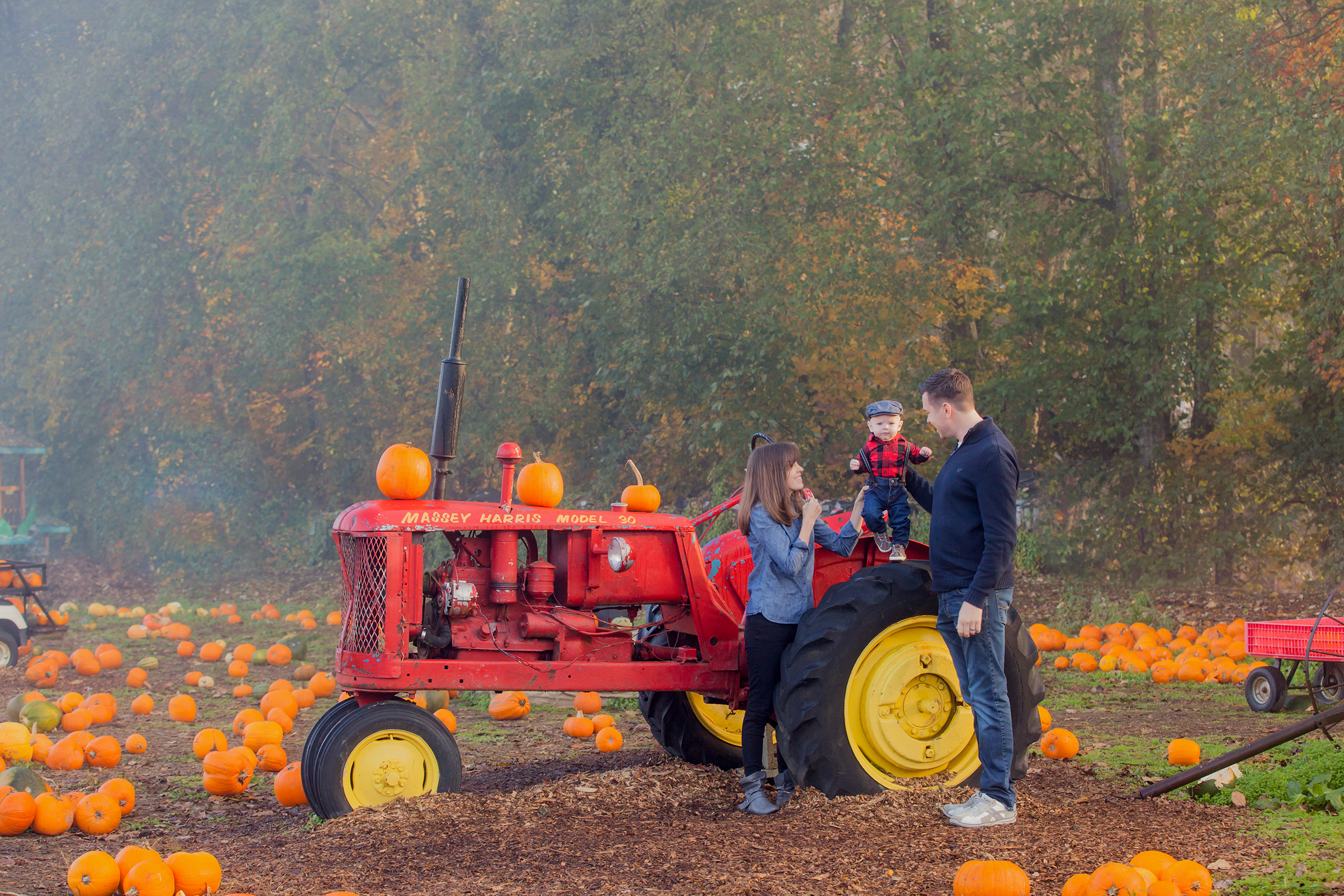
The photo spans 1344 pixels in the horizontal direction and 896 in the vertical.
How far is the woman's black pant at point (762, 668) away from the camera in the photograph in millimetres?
5621

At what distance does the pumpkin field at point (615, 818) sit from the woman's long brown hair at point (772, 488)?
1.35 metres

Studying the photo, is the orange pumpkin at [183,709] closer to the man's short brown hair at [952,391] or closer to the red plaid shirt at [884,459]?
the red plaid shirt at [884,459]

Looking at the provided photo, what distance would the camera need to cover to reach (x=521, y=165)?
21.4 metres

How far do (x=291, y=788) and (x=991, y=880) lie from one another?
3.73 meters

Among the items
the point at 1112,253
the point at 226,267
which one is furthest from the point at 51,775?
the point at 226,267

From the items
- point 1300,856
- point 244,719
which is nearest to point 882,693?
point 1300,856

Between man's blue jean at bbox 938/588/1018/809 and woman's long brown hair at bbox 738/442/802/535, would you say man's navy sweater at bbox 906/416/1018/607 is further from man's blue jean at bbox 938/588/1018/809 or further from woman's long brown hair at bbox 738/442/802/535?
woman's long brown hair at bbox 738/442/802/535

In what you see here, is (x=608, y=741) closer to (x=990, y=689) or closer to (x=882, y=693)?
(x=882, y=693)

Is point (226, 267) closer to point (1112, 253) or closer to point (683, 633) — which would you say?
point (1112, 253)

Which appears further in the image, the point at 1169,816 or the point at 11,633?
the point at 11,633

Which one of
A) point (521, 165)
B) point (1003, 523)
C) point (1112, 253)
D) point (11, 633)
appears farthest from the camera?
point (521, 165)

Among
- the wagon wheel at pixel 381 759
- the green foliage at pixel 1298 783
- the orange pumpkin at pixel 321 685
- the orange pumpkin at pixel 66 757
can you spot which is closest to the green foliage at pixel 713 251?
the orange pumpkin at pixel 321 685

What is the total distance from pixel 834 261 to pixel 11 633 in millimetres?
11260

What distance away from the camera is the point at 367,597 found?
570 cm
